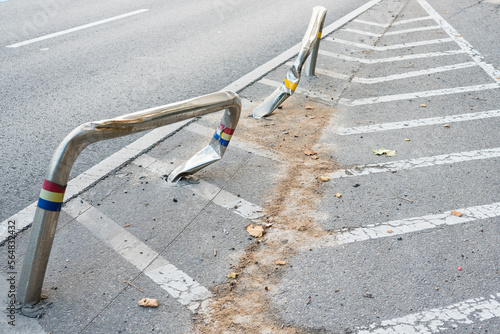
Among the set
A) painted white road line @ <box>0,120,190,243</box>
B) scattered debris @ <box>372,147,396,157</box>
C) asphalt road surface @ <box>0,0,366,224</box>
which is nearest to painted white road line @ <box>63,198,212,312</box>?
painted white road line @ <box>0,120,190,243</box>

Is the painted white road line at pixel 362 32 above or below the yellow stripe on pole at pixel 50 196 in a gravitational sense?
above

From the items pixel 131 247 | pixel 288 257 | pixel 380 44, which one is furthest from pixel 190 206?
pixel 380 44

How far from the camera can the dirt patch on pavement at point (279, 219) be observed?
9.41ft

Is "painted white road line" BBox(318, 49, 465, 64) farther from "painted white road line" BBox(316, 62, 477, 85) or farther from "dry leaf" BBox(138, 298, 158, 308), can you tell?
"dry leaf" BBox(138, 298, 158, 308)

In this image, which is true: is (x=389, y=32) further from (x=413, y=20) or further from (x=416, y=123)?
(x=416, y=123)

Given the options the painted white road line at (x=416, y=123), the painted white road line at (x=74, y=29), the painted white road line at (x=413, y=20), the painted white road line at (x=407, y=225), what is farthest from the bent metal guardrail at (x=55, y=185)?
the painted white road line at (x=413, y=20)

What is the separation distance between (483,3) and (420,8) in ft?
5.86

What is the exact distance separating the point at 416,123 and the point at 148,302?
13.1 feet

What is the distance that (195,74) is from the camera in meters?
7.25

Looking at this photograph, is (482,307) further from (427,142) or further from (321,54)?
(321,54)

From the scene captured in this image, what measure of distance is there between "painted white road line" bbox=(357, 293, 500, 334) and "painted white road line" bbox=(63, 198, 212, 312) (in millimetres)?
1119

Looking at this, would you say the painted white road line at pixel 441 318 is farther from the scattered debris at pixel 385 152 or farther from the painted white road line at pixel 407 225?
the scattered debris at pixel 385 152

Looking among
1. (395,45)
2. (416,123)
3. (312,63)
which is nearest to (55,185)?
(416,123)

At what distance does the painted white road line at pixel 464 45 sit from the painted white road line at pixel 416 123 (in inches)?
57.0
